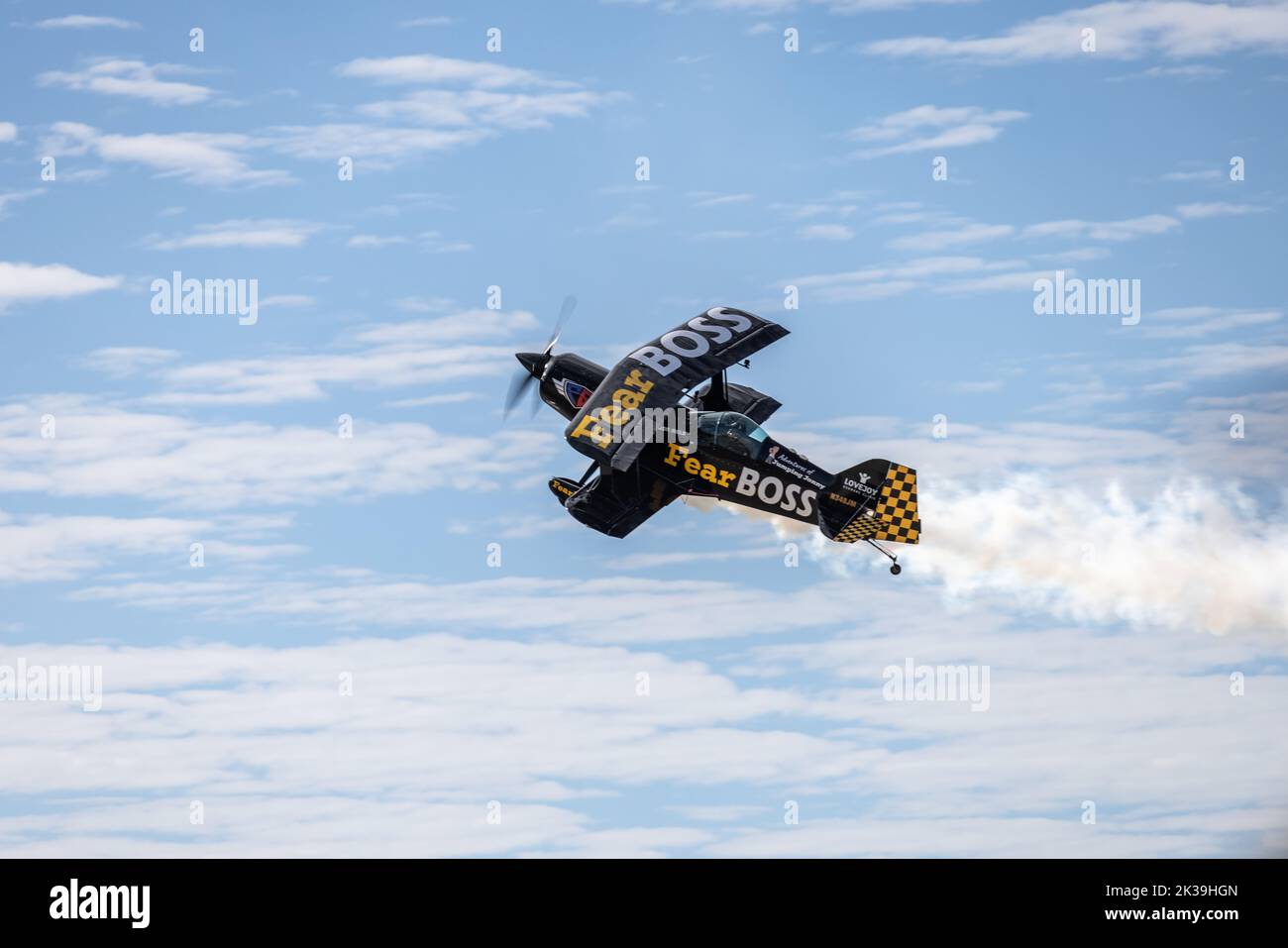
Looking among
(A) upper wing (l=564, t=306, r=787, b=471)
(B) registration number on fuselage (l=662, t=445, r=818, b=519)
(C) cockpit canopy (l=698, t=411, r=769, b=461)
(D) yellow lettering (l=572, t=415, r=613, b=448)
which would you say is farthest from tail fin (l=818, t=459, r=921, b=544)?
(D) yellow lettering (l=572, t=415, r=613, b=448)

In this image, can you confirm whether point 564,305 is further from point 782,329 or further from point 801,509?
point 801,509

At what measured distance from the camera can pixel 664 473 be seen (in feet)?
147

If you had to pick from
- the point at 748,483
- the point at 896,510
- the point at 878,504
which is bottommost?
the point at 896,510

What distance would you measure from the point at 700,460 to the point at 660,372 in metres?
2.19

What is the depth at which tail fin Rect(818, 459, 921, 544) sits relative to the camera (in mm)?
42500

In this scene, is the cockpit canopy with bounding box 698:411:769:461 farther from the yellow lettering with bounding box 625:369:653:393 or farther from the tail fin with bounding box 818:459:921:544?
the tail fin with bounding box 818:459:921:544

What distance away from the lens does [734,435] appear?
44125mm

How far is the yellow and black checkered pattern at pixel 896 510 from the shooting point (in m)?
42.5

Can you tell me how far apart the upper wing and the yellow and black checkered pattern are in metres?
5.12

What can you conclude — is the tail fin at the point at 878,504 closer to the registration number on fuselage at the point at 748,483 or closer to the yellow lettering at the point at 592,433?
the registration number on fuselage at the point at 748,483

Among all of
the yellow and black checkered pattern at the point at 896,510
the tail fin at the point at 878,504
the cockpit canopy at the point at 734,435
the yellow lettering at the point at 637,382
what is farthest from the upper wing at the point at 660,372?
the yellow and black checkered pattern at the point at 896,510

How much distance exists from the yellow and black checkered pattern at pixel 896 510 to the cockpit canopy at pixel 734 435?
3.01 metres

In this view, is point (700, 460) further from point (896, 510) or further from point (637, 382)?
point (896, 510)

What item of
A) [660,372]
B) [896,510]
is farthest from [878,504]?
[660,372]
